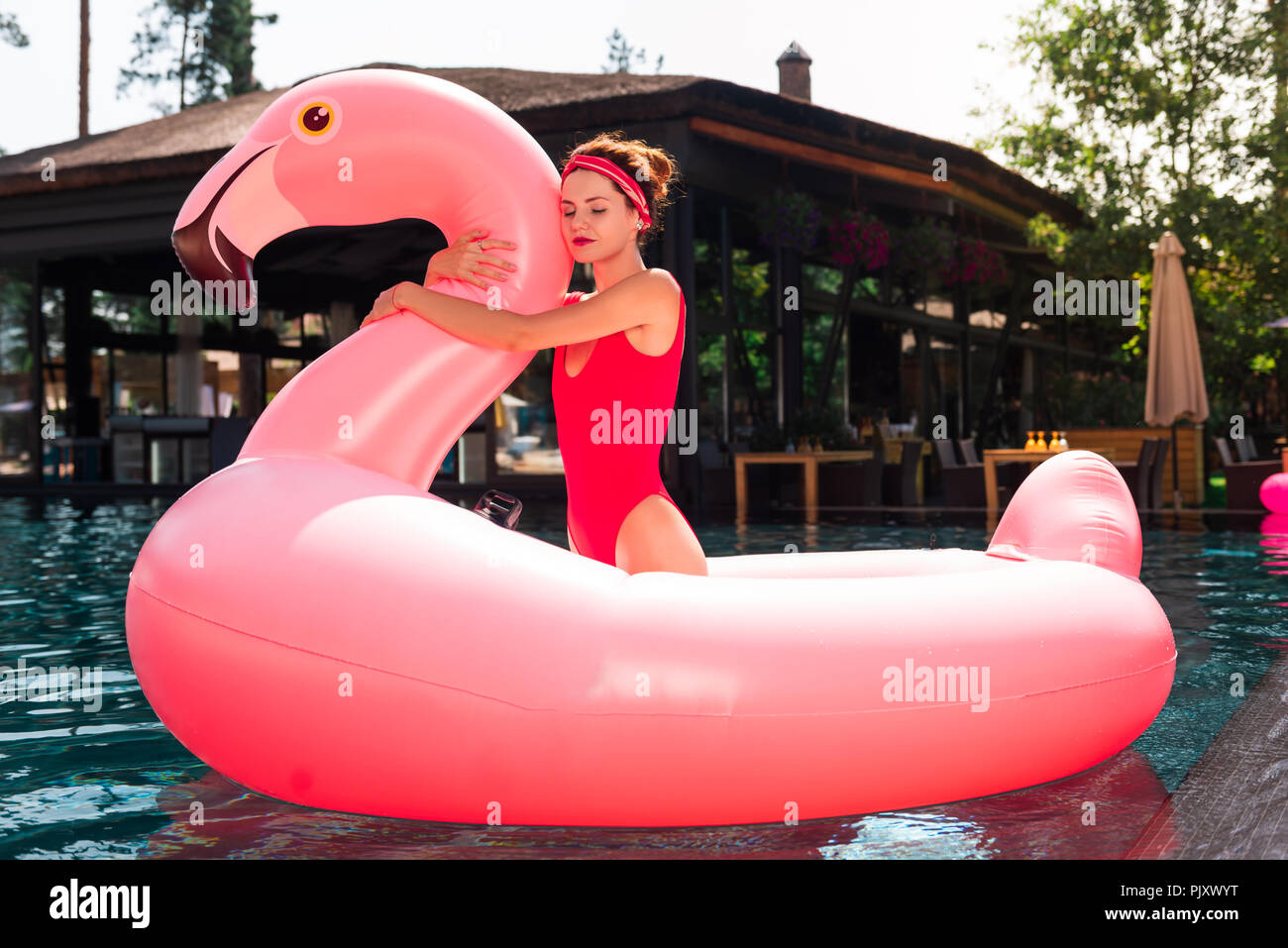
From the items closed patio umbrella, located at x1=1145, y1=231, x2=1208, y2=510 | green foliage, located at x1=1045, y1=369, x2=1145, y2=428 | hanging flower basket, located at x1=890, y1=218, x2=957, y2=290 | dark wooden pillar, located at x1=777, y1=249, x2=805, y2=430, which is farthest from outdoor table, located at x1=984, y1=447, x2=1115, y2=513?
green foliage, located at x1=1045, y1=369, x2=1145, y2=428

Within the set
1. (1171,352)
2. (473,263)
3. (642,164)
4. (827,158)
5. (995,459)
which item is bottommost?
(995,459)

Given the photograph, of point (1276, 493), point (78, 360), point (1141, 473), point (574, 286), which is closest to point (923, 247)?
point (1141, 473)

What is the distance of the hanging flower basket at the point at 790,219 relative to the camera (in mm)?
11836

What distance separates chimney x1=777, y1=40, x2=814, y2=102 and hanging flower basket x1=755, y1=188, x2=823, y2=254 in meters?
5.24

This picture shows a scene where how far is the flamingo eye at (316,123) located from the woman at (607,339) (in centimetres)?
38

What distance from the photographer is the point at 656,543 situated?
110 inches

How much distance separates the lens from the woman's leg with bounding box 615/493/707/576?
279 cm

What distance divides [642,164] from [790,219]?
Answer: 919 centimetres

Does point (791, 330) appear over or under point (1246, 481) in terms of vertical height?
over

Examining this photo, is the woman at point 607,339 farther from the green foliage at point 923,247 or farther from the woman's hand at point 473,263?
the green foliage at point 923,247

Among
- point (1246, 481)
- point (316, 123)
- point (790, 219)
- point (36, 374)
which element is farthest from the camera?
point (36, 374)

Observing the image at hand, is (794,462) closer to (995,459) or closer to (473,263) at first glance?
(995,459)

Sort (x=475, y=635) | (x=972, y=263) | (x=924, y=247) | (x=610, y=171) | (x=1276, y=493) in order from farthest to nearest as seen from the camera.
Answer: (x=972, y=263), (x=924, y=247), (x=1276, y=493), (x=610, y=171), (x=475, y=635)
